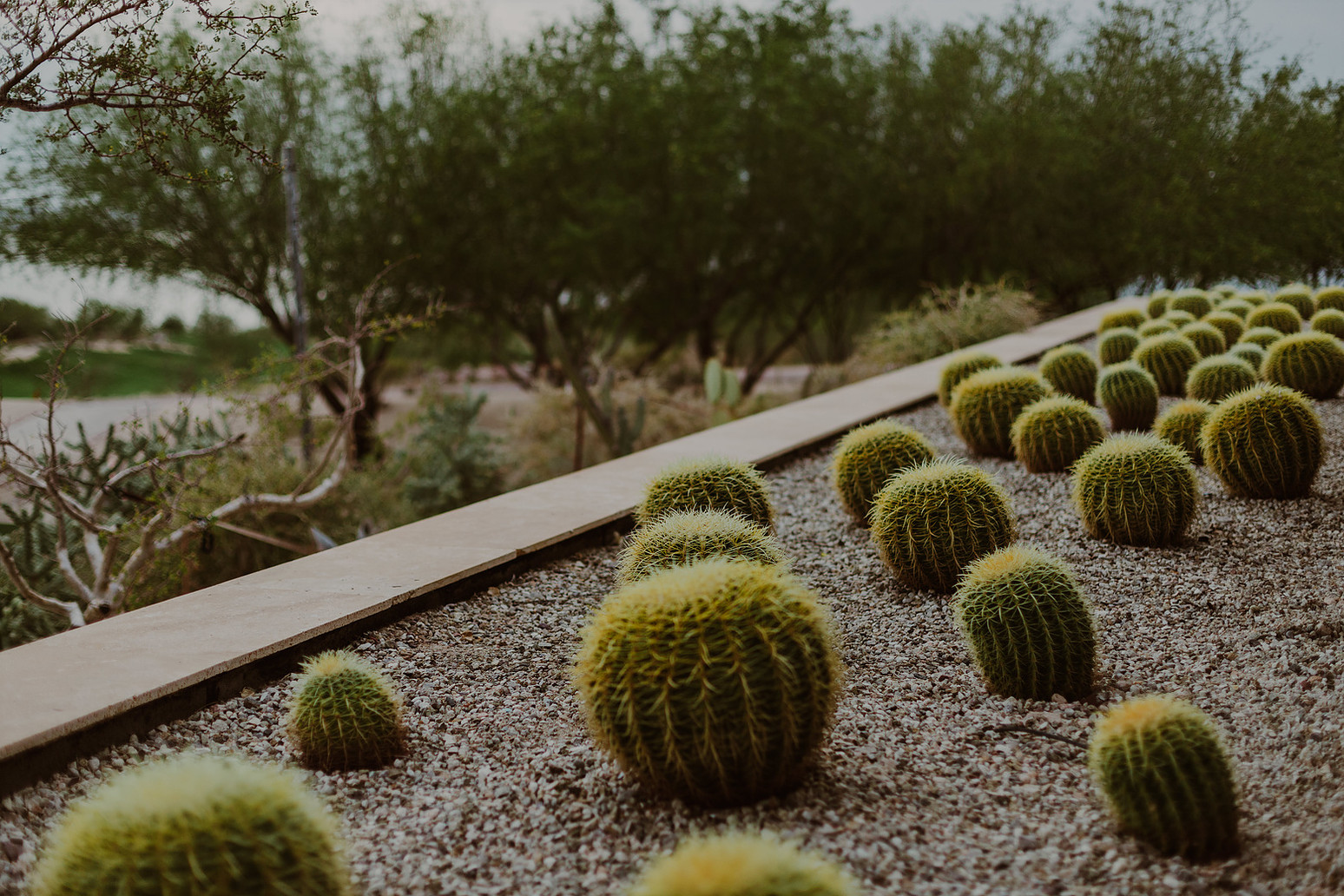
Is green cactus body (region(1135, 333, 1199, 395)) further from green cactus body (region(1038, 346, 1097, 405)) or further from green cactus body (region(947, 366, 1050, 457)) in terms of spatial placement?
green cactus body (region(947, 366, 1050, 457))

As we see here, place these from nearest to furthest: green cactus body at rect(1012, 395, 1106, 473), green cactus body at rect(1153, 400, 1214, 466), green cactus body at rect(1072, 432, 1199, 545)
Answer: green cactus body at rect(1072, 432, 1199, 545)
green cactus body at rect(1153, 400, 1214, 466)
green cactus body at rect(1012, 395, 1106, 473)

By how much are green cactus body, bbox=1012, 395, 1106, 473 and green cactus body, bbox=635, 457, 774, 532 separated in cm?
176

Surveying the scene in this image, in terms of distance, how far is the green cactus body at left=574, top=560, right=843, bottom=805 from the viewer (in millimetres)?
2031

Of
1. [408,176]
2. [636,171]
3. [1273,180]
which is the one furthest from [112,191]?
[1273,180]

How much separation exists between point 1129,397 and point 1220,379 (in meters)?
0.54

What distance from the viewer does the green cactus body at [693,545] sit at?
3.05m

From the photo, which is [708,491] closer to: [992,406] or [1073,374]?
[992,406]

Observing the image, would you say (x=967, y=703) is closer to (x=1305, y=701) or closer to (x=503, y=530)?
(x=1305, y=701)

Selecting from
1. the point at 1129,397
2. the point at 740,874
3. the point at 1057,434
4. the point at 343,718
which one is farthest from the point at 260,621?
the point at 1129,397

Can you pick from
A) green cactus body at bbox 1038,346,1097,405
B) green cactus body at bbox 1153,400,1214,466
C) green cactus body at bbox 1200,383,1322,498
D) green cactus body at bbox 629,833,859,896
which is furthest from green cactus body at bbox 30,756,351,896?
green cactus body at bbox 1038,346,1097,405

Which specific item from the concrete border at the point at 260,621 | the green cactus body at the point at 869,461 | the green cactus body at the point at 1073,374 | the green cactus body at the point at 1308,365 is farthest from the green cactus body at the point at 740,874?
the green cactus body at the point at 1308,365

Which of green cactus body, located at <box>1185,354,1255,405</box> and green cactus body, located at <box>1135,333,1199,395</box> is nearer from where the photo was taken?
green cactus body, located at <box>1185,354,1255,405</box>

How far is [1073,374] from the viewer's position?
21.4 feet

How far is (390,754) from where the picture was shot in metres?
2.53
